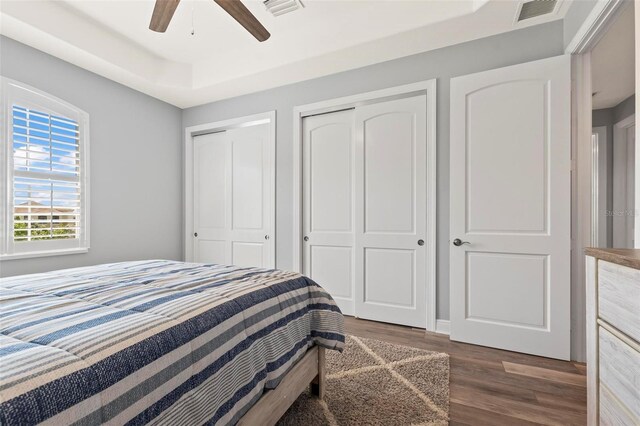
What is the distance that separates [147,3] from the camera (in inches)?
101

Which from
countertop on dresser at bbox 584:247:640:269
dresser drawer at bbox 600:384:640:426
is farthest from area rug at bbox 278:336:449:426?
countertop on dresser at bbox 584:247:640:269

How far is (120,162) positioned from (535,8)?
4.13 m

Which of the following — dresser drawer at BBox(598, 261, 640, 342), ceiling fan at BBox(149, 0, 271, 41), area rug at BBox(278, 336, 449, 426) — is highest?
ceiling fan at BBox(149, 0, 271, 41)

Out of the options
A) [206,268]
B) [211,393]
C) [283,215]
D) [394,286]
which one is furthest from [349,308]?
[211,393]

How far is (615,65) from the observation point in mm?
2875

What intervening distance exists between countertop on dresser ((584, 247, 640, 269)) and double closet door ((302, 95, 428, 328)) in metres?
1.78

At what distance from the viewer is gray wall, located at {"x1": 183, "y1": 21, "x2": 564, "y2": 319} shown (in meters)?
2.45

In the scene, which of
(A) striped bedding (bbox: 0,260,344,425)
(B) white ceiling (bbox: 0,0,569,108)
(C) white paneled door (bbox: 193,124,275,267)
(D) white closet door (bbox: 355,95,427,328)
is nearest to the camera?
(A) striped bedding (bbox: 0,260,344,425)

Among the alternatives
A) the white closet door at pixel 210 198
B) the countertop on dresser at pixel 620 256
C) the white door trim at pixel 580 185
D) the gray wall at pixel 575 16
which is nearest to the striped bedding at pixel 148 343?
the countertop on dresser at pixel 620 256

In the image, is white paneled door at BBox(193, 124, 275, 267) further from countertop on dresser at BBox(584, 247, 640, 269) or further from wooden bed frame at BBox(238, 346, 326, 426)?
countertop on dresser at BBox(584, 247, 640, 269)

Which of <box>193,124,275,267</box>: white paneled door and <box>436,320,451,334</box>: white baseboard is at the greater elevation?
<box>193,124,275,267</box>: white paneled door

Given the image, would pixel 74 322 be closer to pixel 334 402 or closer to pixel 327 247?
pixel 334 402

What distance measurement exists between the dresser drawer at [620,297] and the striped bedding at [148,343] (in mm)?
1114

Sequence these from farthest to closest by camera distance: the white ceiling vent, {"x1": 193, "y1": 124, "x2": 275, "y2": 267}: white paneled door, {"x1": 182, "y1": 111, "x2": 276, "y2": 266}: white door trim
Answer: {"x1": 193, "y1": 124, "x2": 275, "y2": 267}: white paneled door, {"x1": 182, "y1": 111, "x2": 276, "y2": 266}: white door trim, the white ceiling vent
